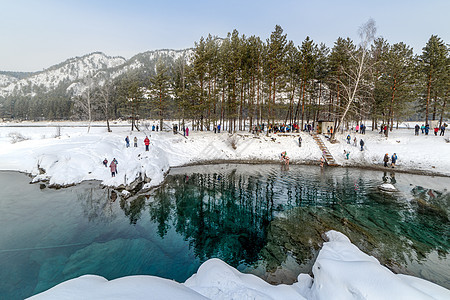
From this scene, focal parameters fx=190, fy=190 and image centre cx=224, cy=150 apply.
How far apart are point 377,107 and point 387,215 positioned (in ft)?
100

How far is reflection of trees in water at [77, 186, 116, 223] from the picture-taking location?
12.5 meters

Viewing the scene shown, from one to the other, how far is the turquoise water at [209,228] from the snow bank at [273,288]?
188 centimetres

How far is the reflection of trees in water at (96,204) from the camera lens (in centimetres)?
1249

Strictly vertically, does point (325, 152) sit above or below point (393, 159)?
above

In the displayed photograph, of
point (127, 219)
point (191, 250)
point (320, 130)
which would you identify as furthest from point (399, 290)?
point (320, 130)

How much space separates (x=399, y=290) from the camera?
4.53 metres

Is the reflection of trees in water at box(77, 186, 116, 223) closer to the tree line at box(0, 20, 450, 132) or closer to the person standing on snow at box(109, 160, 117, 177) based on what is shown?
the person standing on snow at box(109, 160, 117, 177)

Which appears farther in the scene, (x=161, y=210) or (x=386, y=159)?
(x=386, y=159)

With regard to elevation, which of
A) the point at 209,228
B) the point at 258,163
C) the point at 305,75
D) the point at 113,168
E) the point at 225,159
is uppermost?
the point at 305,75

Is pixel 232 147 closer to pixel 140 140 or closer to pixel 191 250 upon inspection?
pixel 140 140

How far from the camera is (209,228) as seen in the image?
11.7 meters

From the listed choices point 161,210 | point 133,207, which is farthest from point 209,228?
point 133,207

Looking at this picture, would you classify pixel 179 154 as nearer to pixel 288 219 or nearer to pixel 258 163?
pixel 258 163

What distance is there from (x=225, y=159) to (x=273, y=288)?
76.4ft
